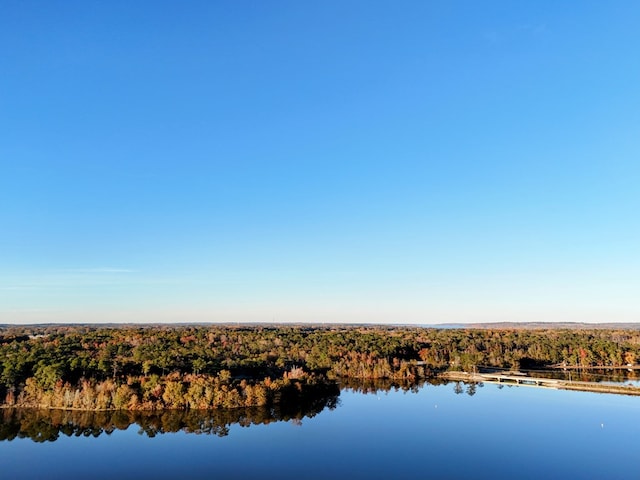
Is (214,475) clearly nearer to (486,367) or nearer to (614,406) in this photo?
(614,406)

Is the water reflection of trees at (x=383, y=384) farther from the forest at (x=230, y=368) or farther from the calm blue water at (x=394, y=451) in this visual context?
the calm blue water at (x=394, y=451)

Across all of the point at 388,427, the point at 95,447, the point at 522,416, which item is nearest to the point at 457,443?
the point at 388,427

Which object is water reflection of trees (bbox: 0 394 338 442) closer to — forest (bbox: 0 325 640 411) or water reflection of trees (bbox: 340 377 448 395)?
forest (bbox: 0 325 640 411)

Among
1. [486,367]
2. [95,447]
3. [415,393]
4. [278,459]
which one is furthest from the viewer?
[486,367]

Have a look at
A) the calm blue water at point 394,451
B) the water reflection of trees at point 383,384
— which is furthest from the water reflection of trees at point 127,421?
the water reflection of trees at point 383,384

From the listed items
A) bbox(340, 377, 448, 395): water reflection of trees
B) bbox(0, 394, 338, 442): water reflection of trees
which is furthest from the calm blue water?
bbox(340, 377, 448, 395): water reflection of trees

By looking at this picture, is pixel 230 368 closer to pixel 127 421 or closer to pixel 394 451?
pixel 127 421
